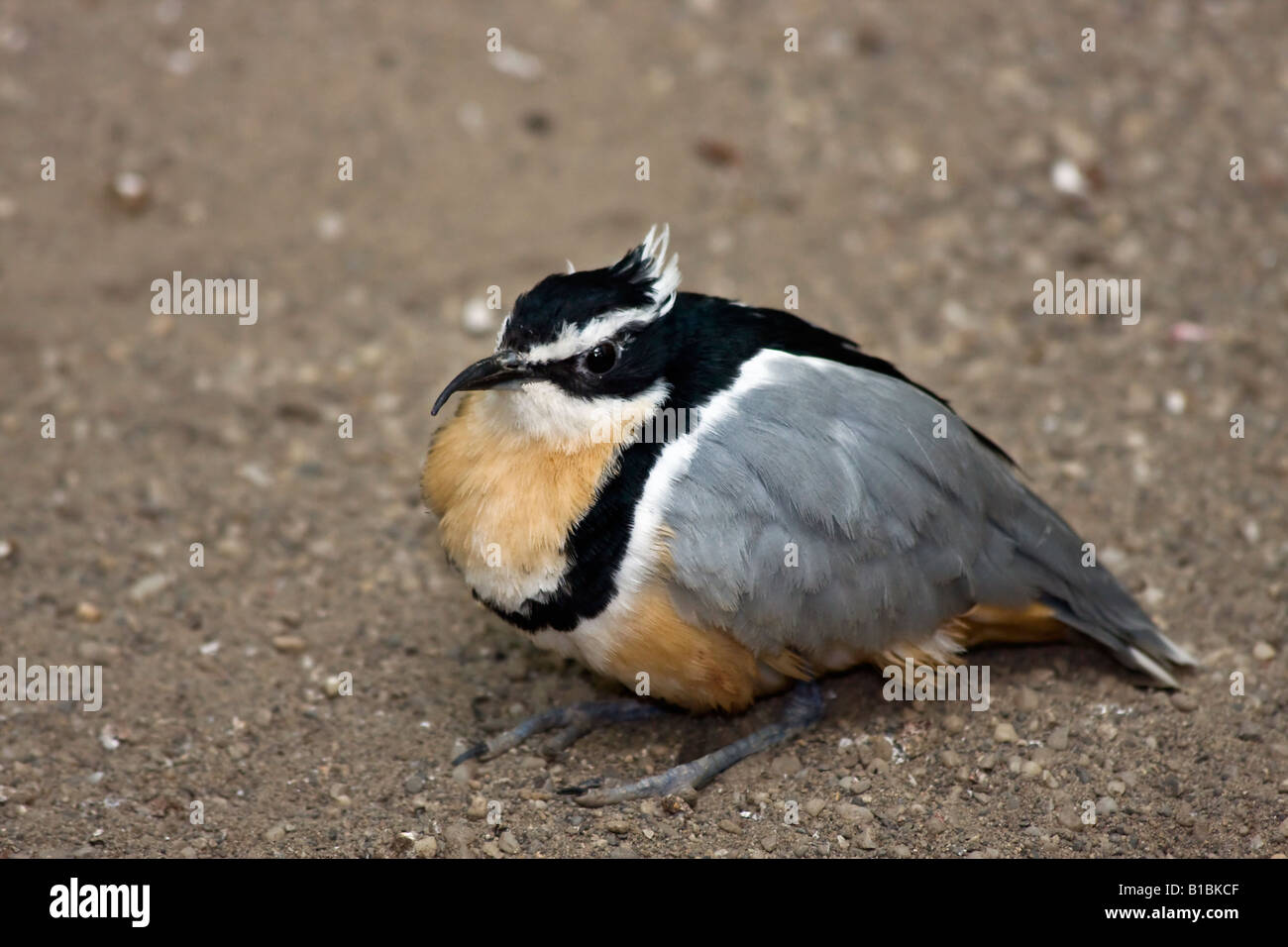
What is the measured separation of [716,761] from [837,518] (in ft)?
3.32

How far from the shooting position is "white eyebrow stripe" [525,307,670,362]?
4352 mm

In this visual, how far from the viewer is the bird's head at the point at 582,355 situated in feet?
14.3

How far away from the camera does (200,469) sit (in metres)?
6.26

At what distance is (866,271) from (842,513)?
319 centimetres

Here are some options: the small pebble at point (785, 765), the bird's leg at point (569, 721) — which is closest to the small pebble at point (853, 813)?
the small pebble at point (785, 765)

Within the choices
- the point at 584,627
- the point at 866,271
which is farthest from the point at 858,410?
the point at 866,271

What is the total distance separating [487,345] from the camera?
701 centimetres

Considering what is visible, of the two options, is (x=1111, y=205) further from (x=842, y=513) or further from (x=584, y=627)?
(x=584, y=627)

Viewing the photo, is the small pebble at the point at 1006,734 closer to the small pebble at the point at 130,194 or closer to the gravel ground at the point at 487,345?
the gravel ground at the point at 487,345
